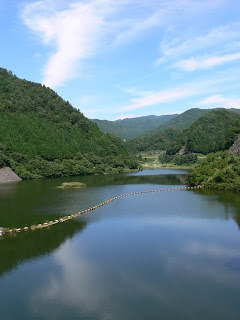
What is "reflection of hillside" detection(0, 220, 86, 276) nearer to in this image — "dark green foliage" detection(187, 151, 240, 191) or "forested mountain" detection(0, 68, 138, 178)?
"dark green foliage" detection(187, 151, 240, 191)

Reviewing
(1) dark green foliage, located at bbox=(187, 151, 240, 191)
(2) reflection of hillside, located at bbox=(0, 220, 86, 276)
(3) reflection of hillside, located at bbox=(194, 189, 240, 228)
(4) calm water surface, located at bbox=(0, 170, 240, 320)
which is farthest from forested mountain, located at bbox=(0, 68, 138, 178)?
(2) reflection of hillside, located at bbox=(0, 220, 86, 276)

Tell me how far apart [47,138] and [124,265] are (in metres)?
107

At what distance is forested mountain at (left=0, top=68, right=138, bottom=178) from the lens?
116m

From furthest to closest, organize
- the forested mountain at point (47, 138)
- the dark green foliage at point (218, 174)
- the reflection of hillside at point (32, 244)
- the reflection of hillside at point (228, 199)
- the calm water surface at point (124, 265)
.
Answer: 1. the forested mountain at point (47, 138)
2. the dark green foliage at point (218, 174)
3. the reflection of hillside at point (228, 199)
4. the reflection of hillside at point (32, 244)
5. the calm water surface at point (124, 265)

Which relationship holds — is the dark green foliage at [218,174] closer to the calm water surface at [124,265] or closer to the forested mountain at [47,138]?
the calm water surface at [124,265]

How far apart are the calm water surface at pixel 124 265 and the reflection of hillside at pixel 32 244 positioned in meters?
0.09

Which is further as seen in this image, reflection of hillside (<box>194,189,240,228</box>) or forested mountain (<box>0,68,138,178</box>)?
forested mountain (<box>0,68,138,178</box>)

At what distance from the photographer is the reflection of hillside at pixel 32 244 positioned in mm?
31953

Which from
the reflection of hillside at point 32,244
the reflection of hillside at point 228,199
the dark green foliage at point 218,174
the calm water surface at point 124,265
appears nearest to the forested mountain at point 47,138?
the dark green foliage at point 218,174

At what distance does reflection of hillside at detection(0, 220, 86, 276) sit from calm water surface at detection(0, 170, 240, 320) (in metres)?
A: 0.09

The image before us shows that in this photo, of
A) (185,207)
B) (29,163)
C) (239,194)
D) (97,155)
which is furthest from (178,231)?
(97,155)

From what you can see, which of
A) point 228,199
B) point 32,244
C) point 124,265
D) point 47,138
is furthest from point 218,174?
point 47,138

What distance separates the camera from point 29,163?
114250 mm

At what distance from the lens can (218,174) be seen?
259 feet
